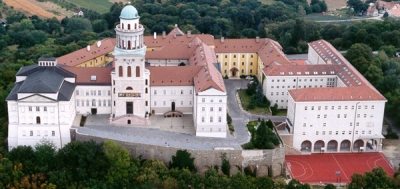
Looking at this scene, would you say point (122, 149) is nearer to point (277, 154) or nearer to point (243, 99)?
point (277, 154)

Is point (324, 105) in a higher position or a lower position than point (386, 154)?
higher

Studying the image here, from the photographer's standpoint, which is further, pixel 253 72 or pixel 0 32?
pixel 0 32

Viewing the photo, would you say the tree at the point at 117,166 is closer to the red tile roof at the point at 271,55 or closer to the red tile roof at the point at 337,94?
the red tile roof at the point at 337,94

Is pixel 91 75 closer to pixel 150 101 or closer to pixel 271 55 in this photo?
pixel 150 101

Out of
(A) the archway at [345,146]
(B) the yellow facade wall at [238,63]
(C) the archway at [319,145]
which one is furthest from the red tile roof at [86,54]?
(A) the archway at [345,146]

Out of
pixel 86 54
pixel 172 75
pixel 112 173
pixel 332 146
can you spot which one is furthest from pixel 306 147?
pixel 86 54

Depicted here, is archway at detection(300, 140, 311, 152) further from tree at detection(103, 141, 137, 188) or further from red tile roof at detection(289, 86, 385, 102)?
tree at detection(103, 141, 137, 188)

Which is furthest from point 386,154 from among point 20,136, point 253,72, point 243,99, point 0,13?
point 0,13
